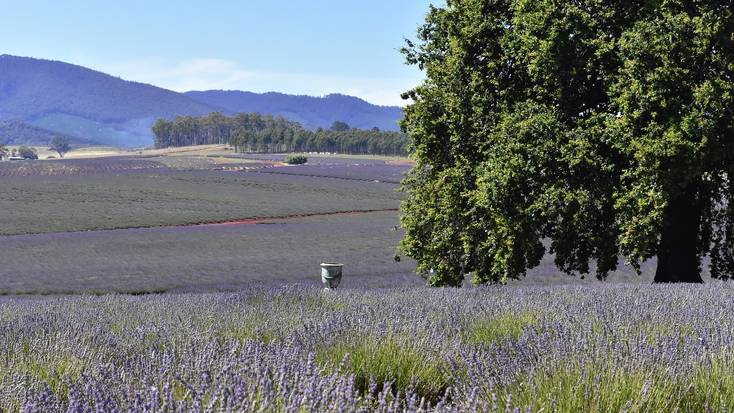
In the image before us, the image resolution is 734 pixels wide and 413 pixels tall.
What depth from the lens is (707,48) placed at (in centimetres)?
1570

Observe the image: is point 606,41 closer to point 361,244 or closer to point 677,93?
point 677,93

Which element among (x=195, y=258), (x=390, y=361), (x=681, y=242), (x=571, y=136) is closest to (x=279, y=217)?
(x=195, y=258)

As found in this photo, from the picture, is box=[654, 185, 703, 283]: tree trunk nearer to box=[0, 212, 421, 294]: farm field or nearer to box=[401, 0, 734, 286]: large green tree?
box=[401, 0, 734, 286]: large green tree

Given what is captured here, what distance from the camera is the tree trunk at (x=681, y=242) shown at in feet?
59.5

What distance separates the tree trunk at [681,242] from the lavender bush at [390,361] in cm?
1082

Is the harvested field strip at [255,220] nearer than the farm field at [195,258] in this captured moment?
No

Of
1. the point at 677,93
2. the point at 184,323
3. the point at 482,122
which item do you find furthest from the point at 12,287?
the point at 677,93

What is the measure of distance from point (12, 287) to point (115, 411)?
22.5 meters

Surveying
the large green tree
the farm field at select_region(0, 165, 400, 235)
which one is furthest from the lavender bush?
the farm field at select_region(0, 165, 400, 235)

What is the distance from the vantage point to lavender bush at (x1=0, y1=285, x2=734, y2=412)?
3.62 m

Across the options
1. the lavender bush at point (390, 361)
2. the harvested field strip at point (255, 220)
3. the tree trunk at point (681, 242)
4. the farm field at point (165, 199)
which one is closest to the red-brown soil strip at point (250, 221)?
the harvested field strip at point (255, 220)

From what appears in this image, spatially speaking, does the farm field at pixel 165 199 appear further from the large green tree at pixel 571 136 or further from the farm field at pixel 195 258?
the large green tree at pixel 571 136

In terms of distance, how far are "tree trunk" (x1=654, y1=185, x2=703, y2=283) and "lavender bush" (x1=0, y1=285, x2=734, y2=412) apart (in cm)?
1082

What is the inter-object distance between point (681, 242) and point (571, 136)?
4.49 meters
